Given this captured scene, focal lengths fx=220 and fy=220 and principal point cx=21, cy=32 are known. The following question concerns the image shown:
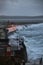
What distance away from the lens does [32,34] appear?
96.9 inches

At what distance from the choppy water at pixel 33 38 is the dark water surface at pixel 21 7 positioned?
170mm

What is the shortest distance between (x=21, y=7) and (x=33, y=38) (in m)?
0.41

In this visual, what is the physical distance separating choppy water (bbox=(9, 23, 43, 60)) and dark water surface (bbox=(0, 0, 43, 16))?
0.56ft

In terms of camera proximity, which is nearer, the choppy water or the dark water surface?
the choppy water

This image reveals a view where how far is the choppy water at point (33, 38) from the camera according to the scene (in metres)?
2.36

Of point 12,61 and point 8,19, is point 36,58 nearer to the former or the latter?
point 12,61

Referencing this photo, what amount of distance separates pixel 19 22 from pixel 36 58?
47cm

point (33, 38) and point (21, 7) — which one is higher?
point (21, 7)

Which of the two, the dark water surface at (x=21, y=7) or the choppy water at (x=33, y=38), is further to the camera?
the dark water surface at (x=21, y=7)

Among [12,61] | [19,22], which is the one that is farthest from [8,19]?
[12,61]

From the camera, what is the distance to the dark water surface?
2555 millimetres

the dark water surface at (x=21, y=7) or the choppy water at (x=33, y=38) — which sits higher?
the dark water surface at (x=21, y=7)

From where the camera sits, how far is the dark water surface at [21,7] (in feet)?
8.38

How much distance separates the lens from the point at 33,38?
245 cm
